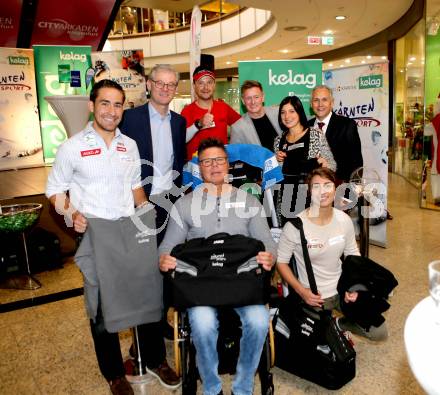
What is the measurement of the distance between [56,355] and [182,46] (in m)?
12.4

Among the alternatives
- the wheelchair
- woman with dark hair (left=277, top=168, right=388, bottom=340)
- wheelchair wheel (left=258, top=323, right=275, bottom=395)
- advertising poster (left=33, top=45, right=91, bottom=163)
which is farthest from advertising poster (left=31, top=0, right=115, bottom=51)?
wheelchair wheel (left=258, top=323, right=275, bottom=395)

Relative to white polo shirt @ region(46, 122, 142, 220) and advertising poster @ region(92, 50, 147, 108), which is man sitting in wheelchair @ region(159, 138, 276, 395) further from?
advertising poster @ region(92, 50, 147, 108)

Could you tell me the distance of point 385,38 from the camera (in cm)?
1005

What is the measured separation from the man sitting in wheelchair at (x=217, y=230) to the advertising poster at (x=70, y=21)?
20.0ft

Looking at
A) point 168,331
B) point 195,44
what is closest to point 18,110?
point 195,44

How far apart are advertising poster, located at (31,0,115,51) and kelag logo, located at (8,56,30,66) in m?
1.26

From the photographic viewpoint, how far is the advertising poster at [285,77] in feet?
14.4

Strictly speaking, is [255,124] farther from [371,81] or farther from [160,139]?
[371,81]

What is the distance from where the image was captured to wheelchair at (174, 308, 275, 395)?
2.05m

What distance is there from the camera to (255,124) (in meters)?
3.24

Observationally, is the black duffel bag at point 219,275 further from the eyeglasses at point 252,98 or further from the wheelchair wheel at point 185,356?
the eyeglasses at point 252,98

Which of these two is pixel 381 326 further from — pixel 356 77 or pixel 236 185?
pixel 356 77

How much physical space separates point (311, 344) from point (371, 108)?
292 centimetres

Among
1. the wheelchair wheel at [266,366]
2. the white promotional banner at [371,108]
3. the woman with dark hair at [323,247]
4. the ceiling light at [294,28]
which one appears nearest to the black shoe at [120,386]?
the wheelchair wheel at [266,366]
